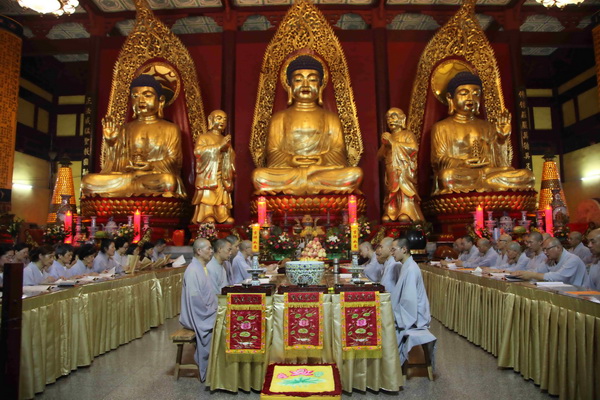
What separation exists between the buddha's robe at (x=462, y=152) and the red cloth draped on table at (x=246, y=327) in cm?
613

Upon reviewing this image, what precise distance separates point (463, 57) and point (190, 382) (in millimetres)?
8396

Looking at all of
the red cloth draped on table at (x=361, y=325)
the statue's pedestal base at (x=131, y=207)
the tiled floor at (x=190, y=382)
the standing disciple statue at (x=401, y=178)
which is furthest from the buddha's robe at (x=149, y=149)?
the red cloth draped on table at (x=361, y=325)

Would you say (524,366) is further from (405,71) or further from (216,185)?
(405,71)

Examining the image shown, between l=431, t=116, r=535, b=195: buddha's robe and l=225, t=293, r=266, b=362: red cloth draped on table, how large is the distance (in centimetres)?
613

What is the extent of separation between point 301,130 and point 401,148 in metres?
1.98

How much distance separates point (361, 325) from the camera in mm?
2861

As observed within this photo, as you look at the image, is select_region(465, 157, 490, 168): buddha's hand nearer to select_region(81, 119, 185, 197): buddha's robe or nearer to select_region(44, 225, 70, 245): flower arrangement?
select_region(81, 119, 185, 197): buddha's robe

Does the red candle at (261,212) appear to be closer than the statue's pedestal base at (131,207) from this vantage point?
Yes

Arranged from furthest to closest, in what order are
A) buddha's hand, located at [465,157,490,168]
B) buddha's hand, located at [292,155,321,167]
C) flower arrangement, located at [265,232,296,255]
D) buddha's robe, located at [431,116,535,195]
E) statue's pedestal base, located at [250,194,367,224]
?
buddha's hand, located at [292,155,321,167], buddha's hand, located at [465,157,490,168], buddha's robe, located at [431,116,535,195], statue's pedestal base, located at [250,194,367,224], flower arrangement, located at [265,232,296,255]

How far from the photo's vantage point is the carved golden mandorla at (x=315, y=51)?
9617mm

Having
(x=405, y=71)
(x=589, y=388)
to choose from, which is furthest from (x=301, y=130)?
(x=589, y=388)

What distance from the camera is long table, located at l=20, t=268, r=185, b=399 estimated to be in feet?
9.20

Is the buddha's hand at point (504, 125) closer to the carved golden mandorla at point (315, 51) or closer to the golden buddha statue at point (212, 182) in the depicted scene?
the carved golden mandorla at point (315, 51)

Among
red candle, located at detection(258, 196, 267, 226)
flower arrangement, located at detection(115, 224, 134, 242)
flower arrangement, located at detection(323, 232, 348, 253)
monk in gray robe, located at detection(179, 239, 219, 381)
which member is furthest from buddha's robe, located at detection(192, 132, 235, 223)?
monk in gray robe, located at detection(179, 239, 219, 381)
